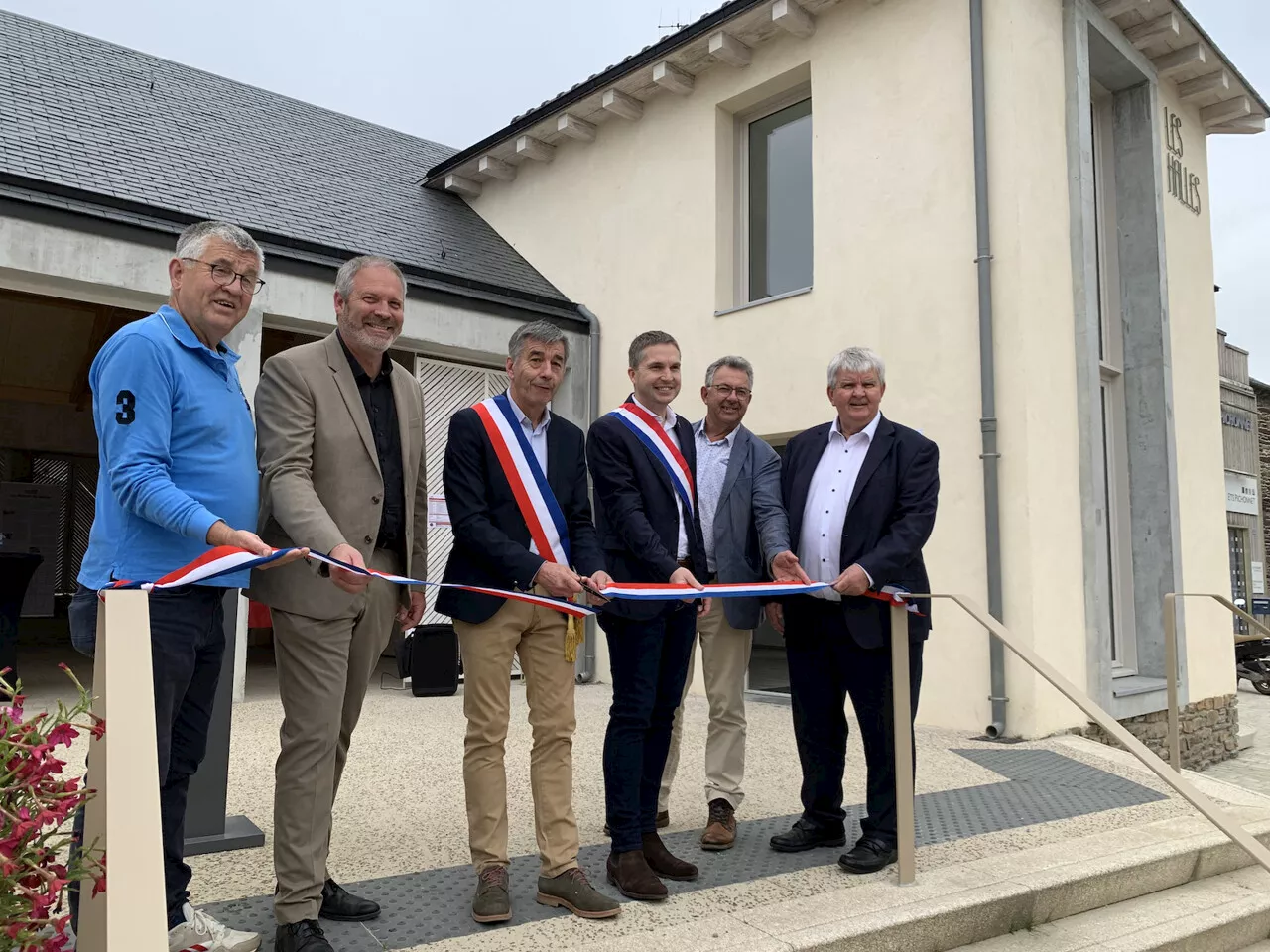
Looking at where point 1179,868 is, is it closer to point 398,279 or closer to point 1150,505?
point 398,279

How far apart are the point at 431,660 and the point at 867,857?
5355mm

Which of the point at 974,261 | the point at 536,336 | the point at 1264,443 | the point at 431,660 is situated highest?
the point at 1264,443

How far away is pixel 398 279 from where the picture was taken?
3.02m

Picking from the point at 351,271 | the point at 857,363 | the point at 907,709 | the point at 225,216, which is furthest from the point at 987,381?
the point at 225,216

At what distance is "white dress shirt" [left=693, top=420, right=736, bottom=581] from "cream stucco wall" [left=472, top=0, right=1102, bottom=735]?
337 centimetres

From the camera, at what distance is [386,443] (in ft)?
10.0

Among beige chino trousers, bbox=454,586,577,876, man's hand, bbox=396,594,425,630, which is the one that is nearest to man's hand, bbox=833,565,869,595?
beige chino trousers, bbox=454,586,577,876

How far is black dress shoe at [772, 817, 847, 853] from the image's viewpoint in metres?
3.85

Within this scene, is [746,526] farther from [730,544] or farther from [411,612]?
[411,612]

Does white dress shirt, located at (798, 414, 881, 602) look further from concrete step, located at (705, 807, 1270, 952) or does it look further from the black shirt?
the black shirt

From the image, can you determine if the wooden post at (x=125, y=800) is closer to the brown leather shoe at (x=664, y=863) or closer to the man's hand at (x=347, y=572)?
the man's hand at (x=347, y=572)

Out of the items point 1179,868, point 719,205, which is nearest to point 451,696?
point 719,205

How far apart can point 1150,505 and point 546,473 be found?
7182mm

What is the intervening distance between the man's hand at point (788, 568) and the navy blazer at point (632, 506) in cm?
48
